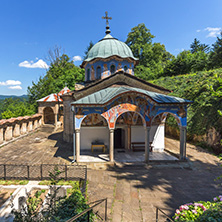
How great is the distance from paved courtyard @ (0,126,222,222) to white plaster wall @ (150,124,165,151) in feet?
7.93

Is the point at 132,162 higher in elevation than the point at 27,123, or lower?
lower

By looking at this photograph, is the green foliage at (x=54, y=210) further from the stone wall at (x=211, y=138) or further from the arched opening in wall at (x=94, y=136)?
the stone wall at (x=211, y=138)

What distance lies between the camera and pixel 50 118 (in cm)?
2630

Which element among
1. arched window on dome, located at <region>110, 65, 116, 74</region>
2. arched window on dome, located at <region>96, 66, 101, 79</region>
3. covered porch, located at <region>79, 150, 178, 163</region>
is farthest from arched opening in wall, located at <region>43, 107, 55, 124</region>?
covered porch, located at <region>79, 150, 178, 163</region>

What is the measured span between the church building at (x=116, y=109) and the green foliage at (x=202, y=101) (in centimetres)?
421

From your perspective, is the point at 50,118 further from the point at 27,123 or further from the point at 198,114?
the point at 198,114

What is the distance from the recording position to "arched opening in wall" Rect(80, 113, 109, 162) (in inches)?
446

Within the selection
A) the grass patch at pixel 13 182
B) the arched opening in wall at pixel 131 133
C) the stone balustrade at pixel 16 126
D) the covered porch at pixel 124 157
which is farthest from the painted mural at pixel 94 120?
the stone balustrade at pixel 16 126

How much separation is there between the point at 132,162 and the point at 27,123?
49.2ft

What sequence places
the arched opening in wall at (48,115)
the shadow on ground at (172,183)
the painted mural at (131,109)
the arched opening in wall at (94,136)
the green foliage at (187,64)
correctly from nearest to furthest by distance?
the shadow on ground at (172,183) → the painted mural at (131,109) → the arched opening in wall at (94,136) → the green foliage at (187,64) → the arched opening in wall at (48,115)

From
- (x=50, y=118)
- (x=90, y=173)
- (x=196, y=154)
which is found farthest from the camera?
(x=50, y=118)

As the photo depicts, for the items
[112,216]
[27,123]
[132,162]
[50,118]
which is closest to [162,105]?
[132,162]

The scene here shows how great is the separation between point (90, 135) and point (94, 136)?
34cm

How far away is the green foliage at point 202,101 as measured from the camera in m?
12.7
